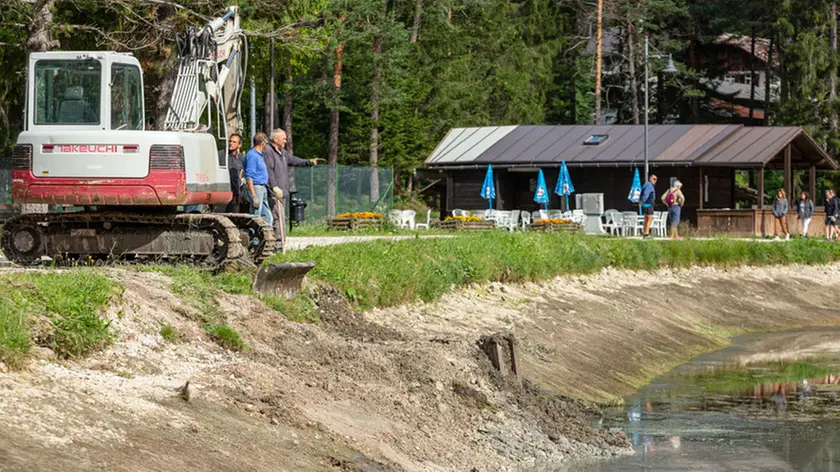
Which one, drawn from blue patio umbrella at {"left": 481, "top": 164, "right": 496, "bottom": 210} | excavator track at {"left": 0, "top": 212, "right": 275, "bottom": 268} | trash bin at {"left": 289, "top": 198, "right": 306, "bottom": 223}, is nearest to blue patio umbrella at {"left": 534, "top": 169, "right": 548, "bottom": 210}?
blue patio umbrella at {"left": 481, "top": 164, "right": 496, "bottom": 210}

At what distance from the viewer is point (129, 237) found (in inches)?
704

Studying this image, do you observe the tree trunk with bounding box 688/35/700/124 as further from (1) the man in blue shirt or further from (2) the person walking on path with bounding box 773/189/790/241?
(1) the man in blue shirt

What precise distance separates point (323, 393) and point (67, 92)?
21.9 feet

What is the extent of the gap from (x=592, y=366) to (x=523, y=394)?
16.9ft

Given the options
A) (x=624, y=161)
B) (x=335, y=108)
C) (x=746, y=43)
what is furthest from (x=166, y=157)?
(x=746, y=43)

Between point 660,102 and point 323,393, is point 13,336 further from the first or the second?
point 660,102

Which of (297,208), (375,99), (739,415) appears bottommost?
(739,415)

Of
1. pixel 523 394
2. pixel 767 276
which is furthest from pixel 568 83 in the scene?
pixel 523 394

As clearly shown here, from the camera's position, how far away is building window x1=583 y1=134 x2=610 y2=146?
49719mm

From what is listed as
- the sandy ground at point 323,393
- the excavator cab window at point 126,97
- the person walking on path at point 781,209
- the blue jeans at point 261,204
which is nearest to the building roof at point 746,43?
the person walking on path at point 781,209

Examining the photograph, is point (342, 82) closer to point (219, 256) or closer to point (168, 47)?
point (168, 47)

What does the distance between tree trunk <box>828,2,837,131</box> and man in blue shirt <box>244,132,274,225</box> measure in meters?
46.3

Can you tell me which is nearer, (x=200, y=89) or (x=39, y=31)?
(x=200, y=89)

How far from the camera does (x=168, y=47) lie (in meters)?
31.4
